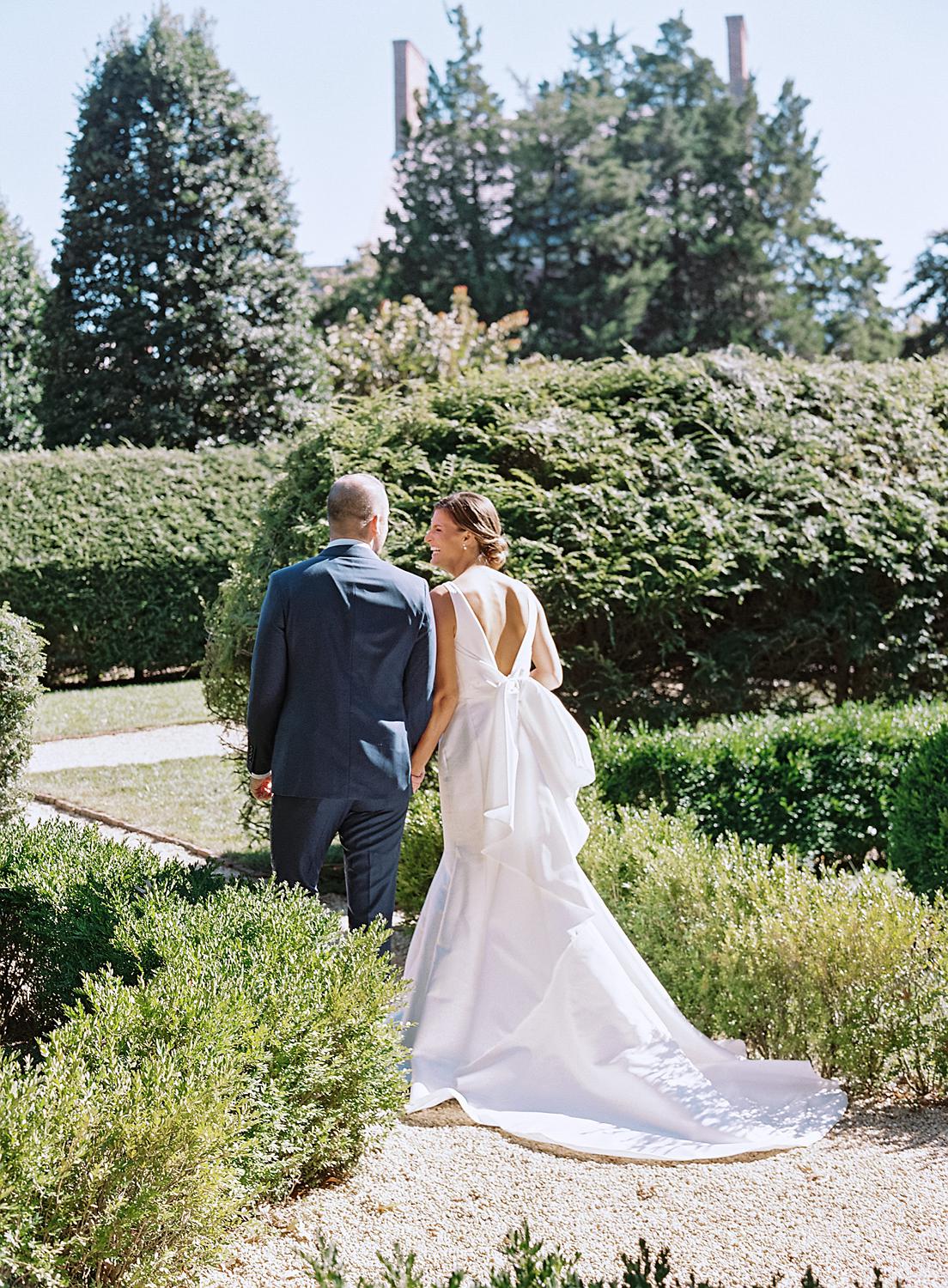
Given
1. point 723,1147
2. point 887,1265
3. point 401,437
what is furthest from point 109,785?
point 887,1265

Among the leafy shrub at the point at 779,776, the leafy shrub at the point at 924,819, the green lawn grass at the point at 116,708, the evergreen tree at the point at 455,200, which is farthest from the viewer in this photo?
the evergreen tree at the point at 455,200

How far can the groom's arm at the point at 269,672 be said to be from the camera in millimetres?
4059

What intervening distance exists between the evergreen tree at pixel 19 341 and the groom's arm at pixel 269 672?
68.3 feet

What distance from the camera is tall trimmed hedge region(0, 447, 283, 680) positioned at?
618 inches

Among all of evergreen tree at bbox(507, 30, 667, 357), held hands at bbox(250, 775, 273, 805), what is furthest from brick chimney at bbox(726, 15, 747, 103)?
held hands at bbox(250, 775, 273, 805)

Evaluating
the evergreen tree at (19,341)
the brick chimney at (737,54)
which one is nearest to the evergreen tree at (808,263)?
the brick chimney at (737,54)

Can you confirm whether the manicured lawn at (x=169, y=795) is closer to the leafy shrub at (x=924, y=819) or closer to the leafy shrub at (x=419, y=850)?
the leafy shrub at (x=419, y=850)

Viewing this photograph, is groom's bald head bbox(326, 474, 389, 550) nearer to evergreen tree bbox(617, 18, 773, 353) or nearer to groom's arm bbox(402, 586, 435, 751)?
groom's arm bbox(402, 586, 435, 751)

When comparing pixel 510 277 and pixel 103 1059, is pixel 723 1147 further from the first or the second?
pixel 510 277

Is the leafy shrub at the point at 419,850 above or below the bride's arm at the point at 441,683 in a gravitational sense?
below

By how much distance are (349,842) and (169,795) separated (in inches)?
208

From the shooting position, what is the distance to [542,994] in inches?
165

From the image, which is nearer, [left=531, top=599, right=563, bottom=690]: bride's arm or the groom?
the groom

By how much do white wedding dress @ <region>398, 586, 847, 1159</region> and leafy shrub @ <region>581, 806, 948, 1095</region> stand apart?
147 mm
